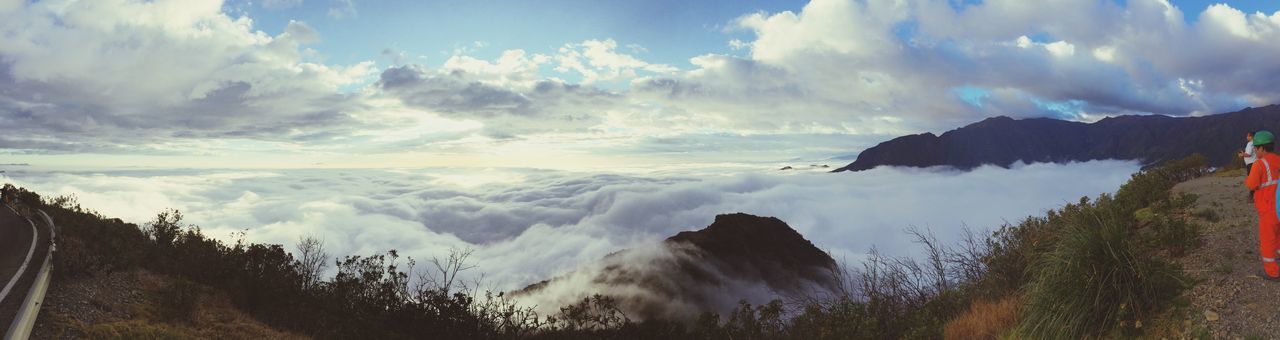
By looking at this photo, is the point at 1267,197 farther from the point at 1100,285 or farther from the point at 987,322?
the point at 987,322

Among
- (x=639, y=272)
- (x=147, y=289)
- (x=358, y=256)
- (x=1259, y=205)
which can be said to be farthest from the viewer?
(x=639, y=272)

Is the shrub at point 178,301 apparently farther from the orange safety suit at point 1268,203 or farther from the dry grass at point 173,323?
the orange safety suit at point 1268,203

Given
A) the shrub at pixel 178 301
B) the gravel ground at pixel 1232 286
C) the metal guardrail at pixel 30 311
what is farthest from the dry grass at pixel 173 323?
the gravel ground at pixel 1232 286

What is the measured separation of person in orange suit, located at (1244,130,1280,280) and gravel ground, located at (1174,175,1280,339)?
0.24m

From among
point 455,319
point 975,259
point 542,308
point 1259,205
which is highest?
point 1259,205

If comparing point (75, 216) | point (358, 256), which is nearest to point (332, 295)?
point (358, 256)

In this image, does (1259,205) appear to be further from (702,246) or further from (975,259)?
(702,246)

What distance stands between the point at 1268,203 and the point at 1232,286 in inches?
46.7

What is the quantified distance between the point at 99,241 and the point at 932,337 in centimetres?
2107

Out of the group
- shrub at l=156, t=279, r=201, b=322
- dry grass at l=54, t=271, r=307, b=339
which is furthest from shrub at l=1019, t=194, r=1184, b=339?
shrub at l=156, t=279, r=201, b=322

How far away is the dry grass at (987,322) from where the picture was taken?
8672 millimetres

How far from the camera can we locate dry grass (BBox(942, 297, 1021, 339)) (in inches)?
341

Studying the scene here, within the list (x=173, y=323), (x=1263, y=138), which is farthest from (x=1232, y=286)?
(x=173, y=323)

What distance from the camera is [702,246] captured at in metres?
135
